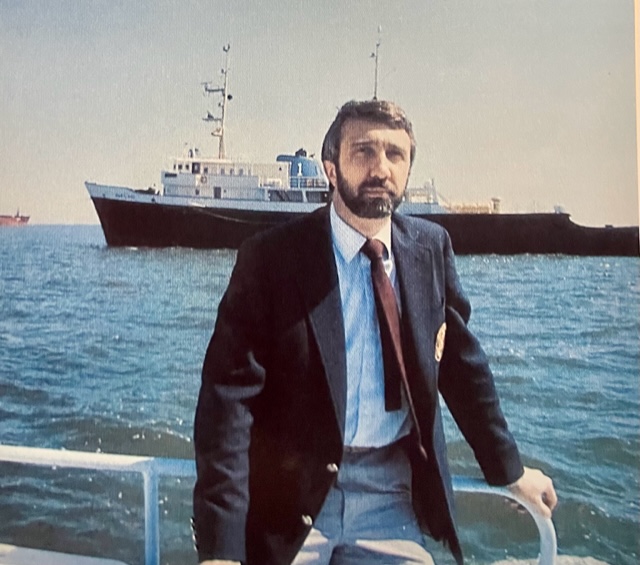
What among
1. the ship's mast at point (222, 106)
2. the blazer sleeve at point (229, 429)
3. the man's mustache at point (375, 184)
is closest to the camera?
the blazer sleeve at point (229, 429)

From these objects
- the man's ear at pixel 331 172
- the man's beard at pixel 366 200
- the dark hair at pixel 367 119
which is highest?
the dark hair at pixel 367 119

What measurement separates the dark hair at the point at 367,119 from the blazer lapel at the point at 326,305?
0.64 feet

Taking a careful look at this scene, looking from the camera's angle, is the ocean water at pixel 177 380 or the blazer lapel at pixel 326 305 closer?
the blazer lapel at pixel 326 305

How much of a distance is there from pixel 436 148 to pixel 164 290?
2.30 ft

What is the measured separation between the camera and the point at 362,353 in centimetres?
143

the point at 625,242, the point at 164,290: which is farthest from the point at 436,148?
the point at 164,290

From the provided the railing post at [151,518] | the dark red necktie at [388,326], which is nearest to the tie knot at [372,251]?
the dark red necktie at [388,326]

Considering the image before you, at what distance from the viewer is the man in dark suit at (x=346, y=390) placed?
1.38 meters

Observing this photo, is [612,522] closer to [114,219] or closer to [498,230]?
[498,230]

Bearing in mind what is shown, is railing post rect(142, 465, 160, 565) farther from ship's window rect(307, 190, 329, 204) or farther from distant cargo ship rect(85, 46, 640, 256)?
ship's window rect(307, 190, 329, 204)

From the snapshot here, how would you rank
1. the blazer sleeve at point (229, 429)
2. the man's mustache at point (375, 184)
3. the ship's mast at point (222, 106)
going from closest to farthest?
1. the blazer sleeve at point (229, 429)
2. the man's mustache at point (375, 184)
3. the ship's mast at point (222, 106)

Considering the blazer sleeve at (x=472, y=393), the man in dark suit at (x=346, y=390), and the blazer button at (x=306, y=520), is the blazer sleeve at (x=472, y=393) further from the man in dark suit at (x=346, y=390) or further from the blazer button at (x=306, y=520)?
the blazer button at (x=306, y=520)

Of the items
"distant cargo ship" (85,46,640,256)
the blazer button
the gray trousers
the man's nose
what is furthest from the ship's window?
the blazer button

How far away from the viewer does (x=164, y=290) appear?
5.27 ft
